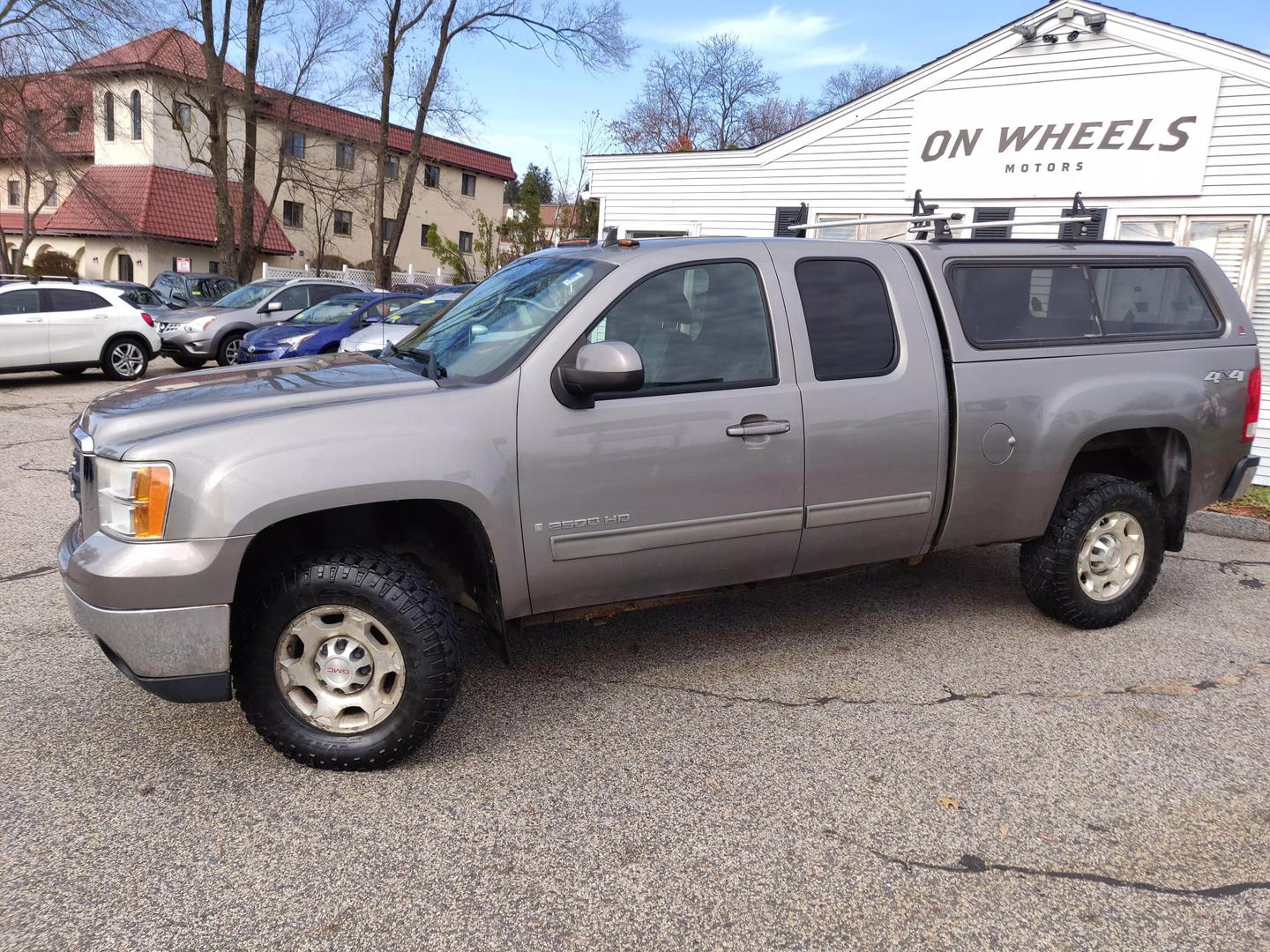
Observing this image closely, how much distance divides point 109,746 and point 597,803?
71.7 inches

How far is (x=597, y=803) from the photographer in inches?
130

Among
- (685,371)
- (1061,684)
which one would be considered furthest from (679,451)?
(1061,684)

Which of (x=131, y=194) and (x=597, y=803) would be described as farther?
(x=131, y=194)

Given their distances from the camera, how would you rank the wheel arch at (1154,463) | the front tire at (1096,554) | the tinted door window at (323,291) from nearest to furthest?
1. the front tire at (1096,554)
2. the wheel arch at (1154,463)
3. the tinted door window at (323,291)

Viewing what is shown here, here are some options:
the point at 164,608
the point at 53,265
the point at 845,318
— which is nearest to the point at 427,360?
the point at 164,608

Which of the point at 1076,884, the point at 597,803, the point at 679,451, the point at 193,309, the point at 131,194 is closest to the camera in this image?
the point at 1076,884

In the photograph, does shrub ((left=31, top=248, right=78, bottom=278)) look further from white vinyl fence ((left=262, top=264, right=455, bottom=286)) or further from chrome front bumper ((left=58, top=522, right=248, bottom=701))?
chrome front bumper ((left=58, top=522, right=248, bottom=701))

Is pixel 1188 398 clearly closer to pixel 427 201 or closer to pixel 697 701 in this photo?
pixel 697 701

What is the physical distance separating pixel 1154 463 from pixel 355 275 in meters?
32.0

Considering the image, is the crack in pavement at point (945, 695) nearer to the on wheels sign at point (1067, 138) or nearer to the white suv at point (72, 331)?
the on wheels sign at point (1067, 138)

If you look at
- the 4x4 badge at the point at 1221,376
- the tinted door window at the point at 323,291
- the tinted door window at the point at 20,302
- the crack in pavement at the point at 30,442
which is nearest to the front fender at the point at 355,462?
the 4x4 badge at the point at 1221,376

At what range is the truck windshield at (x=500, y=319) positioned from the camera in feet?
12.5

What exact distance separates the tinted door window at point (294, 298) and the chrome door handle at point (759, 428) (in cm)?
1481

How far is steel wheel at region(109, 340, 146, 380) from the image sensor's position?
585 inches
